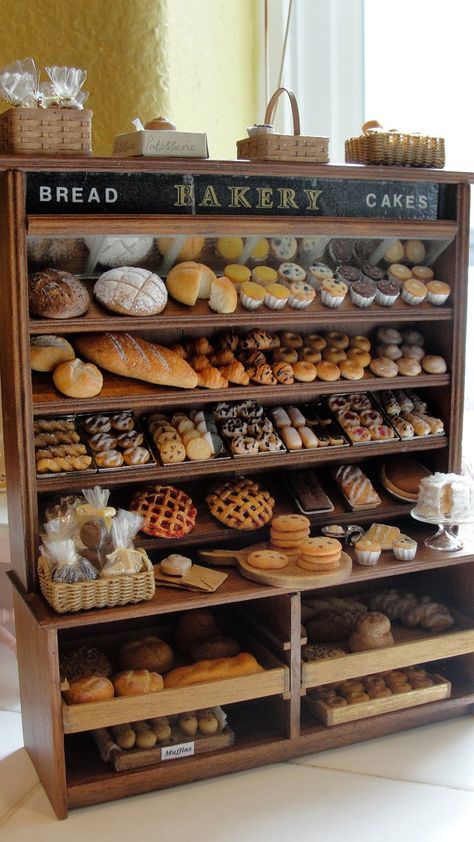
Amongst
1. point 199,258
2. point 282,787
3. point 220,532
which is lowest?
point 282,787

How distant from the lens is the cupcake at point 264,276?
114 inches

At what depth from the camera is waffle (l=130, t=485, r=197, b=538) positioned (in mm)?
2840

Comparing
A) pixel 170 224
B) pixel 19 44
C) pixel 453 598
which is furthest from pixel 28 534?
pixel 19 44

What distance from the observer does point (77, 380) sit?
8.66ft

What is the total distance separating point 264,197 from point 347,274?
0.38 meters

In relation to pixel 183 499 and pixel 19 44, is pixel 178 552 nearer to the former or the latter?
pixel 183 499

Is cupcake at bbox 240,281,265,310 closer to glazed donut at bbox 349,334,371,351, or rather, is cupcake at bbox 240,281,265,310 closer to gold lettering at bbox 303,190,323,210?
gold lettering at bbox 303,190,323,210

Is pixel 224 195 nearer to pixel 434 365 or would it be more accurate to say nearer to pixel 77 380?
pixel 77 380

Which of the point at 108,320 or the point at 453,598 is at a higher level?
the point at 108,320

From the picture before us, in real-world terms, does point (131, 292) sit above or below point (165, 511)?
above

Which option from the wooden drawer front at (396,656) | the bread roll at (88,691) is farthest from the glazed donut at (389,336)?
the bread roll at (88,691)

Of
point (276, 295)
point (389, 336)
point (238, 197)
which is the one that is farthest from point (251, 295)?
point (389, 336)

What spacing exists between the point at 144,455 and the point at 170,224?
2.20 ft

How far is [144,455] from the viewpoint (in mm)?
2797
